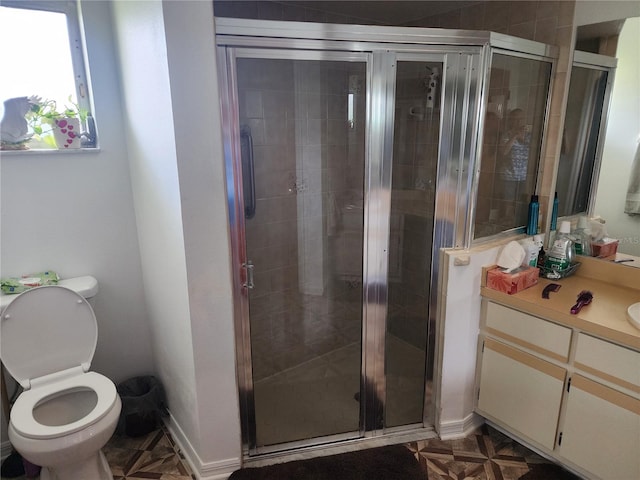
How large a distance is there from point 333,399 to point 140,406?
1064mm

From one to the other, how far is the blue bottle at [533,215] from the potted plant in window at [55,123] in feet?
7.73

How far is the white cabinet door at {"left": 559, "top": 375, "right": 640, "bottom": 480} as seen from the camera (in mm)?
1606

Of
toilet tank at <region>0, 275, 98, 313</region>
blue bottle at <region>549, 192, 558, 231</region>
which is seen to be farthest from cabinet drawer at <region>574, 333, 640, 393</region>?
toilet tank at <region>0, 275, 98, 313</region>

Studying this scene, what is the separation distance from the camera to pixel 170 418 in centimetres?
224

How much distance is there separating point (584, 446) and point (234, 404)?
60.4 inches

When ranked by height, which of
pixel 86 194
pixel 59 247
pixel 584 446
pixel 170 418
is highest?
pixel 86 194

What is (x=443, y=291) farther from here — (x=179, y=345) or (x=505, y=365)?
(x=179, y=345)

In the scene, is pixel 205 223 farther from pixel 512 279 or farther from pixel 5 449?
pixel 5 449

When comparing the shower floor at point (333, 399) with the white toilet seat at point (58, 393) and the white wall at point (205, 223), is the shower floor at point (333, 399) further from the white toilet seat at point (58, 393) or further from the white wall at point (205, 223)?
the white toilet seat at point (58, 393)

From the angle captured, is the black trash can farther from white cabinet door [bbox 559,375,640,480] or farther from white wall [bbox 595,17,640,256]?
white wall [bbox 595,17,640,256]

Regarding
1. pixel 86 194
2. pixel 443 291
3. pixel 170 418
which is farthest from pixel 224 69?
pixel 170 418

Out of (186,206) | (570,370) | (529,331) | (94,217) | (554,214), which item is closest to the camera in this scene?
(186,206)

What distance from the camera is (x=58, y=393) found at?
72.6 inches

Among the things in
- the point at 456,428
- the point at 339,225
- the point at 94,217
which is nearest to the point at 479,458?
the point at 456,428
